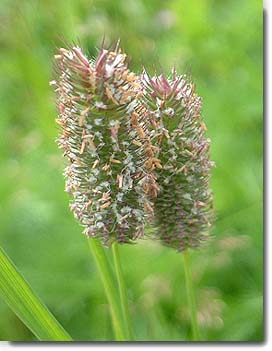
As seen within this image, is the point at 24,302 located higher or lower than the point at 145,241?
lower

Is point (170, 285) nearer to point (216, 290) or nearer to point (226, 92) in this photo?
point (216, 290)

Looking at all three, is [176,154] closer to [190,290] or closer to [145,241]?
[190,290]

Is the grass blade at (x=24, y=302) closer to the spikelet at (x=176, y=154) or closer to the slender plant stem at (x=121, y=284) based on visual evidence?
the slender plant stem at (x=121, y=284)

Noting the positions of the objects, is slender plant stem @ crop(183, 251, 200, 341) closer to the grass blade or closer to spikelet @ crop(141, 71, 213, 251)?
spikelet @ crop(141, 71, 213, 251)

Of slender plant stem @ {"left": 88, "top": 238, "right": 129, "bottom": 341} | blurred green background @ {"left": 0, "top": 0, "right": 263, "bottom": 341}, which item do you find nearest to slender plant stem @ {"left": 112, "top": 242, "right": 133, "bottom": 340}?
slender plant stem @ {"left": 88, "top": 238, "right": 129, "bottom": 341}

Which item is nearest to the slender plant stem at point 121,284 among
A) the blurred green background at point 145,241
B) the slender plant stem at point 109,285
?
the slender plant stem at point 109,285

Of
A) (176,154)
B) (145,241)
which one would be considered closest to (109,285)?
(176,154)

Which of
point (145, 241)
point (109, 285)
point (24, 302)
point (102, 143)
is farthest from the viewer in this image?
Answer: point (145, 241)
